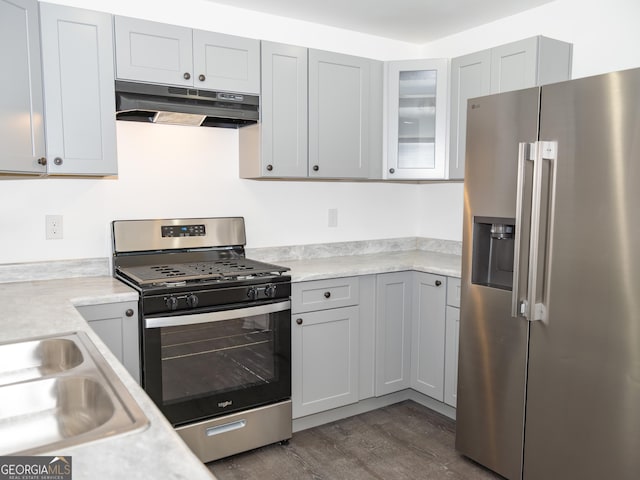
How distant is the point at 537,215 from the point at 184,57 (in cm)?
186

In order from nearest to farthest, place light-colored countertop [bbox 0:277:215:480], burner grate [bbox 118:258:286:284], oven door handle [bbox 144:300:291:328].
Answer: light-colored countertop [bbox 0:277:215:480]
oven door handle [bbox 144:300:291:328]
burner grate [bbox 118:258:286:284]

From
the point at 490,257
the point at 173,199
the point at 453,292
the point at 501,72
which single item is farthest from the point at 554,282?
the point at 173,199

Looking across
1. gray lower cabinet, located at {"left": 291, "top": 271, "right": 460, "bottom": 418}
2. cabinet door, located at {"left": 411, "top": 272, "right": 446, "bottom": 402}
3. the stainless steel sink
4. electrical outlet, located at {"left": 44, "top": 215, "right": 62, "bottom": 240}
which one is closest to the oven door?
gray lower cabinet, located at {"left": 291, "top": 271, "right": 460, "bottom": 418}

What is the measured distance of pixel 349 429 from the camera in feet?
9.91

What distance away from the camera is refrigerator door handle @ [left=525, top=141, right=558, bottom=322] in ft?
7.00

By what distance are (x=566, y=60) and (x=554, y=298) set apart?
4.98 ft

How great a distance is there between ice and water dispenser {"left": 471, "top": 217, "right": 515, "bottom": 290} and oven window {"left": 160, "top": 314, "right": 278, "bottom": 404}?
1079 mm

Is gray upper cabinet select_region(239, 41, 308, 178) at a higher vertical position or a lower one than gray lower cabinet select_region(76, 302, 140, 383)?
higher

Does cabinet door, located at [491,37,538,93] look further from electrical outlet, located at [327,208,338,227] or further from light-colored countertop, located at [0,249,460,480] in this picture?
electrical outlet, located at [327,208,338,227]

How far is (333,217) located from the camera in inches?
144

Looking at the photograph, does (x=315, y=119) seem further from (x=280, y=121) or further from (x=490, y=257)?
(x=490, y=257)

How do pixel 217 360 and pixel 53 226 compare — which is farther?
pixel 53 226

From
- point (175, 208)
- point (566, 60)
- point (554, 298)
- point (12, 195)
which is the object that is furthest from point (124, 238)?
point (566, 60)

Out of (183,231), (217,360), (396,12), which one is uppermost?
(396,12)
